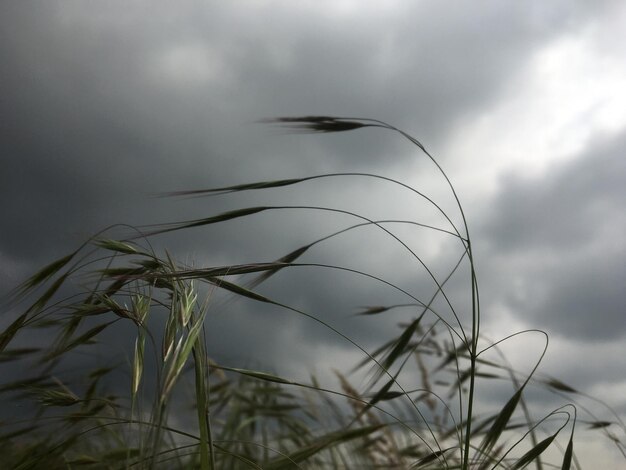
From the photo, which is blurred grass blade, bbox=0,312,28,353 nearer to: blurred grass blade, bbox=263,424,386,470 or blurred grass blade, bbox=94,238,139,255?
blurred grass blade, bbox=94,238,139,255

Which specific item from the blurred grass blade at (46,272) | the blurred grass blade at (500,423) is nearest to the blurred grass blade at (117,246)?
the blurred grass blade at (46,272)

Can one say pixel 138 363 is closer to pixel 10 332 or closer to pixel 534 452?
pixel 10 332

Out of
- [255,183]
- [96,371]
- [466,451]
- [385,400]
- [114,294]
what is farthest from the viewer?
[96,371]

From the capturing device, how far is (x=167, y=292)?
1.53m

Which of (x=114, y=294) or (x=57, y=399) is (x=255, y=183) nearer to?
(x=114, y=294)

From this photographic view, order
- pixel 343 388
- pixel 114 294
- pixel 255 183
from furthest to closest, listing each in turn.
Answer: pixel 343 388, pixel 255 183, pixel 114 294

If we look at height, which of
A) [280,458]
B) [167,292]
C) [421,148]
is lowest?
[280,458]

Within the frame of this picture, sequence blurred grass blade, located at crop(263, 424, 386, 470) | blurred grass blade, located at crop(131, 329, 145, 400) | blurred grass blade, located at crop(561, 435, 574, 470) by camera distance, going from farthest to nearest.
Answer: blurred grass blade, located at crop(561, 435, 574, 470) < blurred grass blade, located at crop(263, 424, 386, 470) < blurred grass blade, located at crop(131, 329, 145, 400)

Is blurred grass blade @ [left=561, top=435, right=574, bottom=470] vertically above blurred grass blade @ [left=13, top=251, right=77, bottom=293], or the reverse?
blurred grass blade @ [left=13, top=251, right=77, bottom=293]

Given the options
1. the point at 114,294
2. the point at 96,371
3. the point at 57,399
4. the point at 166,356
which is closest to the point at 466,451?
the point at 166,356

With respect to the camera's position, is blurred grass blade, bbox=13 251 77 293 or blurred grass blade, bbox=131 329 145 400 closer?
blurred grass blade, bbox=131 329 145 400

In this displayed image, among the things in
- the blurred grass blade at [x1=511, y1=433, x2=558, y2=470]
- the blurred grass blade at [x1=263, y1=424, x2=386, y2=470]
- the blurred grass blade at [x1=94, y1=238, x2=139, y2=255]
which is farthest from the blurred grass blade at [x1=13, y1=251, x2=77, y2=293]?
the blurred grass blade at [x1=511, y1=433, x2=558, y2=470]

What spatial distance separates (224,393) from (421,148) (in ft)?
3.70

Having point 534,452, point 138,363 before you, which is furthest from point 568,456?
point 138,363
